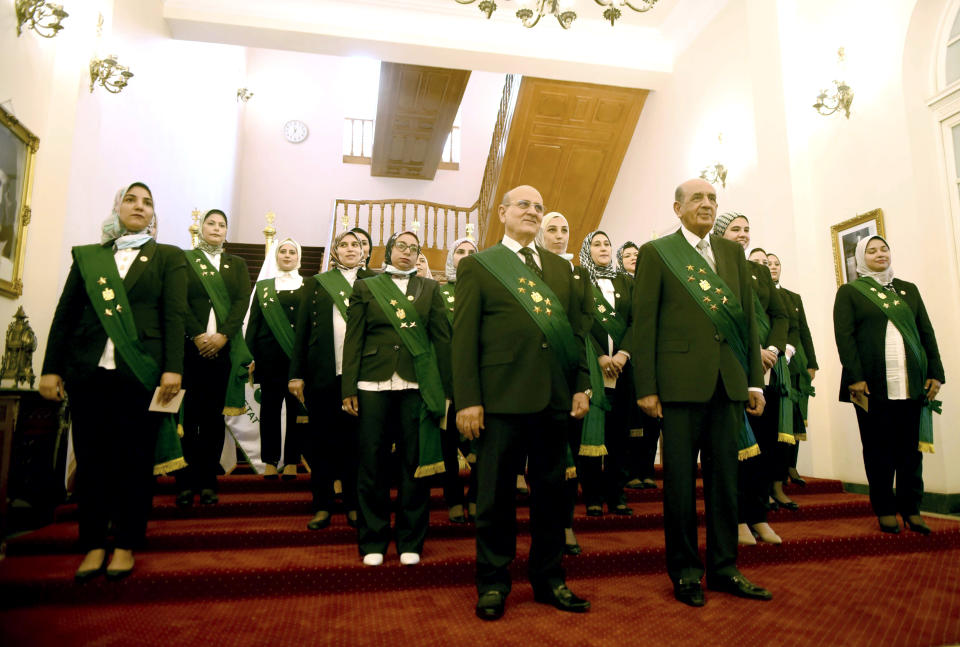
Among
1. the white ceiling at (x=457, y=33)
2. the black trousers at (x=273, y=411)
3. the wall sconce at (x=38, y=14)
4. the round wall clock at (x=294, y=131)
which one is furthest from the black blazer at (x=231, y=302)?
the round wall clock at (x=294, y=131)

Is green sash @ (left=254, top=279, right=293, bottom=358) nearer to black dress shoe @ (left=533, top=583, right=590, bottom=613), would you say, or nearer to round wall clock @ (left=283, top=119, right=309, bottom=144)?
black dress shoe @ (left=533, top=583, right=590, bottom=613)

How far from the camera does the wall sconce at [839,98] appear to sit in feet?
16.3

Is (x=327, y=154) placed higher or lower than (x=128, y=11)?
higher

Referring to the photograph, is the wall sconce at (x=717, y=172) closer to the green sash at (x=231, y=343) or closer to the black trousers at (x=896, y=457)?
the black trousers at (x=896, y=457)

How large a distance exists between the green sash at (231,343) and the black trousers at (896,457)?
3.47 m

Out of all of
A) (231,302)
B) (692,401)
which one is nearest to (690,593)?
(692,401)

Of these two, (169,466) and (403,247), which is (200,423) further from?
(403,247)

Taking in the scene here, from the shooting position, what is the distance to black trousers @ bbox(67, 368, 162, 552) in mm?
2439

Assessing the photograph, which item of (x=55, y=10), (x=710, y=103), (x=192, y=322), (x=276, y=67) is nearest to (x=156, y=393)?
(x=192, y=322)

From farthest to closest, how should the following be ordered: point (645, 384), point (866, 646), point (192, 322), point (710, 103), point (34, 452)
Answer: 1. point (710, 103)
2. point (192, 322)
3. point (34, 452)
4. point (645, 384)
5. point (866, 646)

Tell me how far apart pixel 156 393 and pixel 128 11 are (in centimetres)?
440

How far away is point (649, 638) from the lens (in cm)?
197

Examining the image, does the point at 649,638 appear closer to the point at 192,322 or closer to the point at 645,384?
the point at 645,384

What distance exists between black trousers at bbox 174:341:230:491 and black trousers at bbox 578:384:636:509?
2041 millimetres
